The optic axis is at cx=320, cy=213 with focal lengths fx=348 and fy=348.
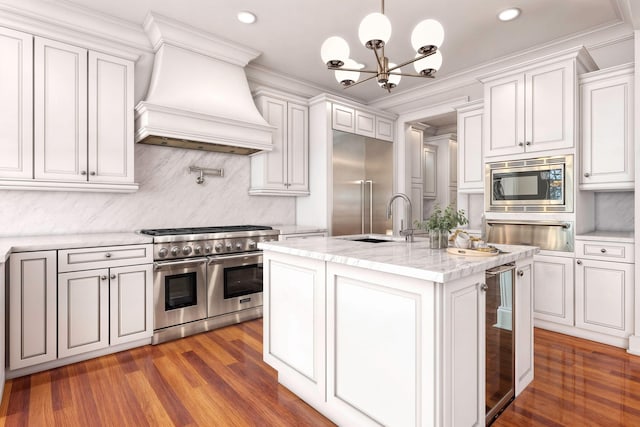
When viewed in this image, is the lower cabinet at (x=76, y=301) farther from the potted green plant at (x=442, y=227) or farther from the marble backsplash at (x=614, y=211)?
the marble backsplash at (x=614, y=211)

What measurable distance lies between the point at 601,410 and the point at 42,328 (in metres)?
3.59

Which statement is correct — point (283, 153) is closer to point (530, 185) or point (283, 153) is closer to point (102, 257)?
point (102, 257)

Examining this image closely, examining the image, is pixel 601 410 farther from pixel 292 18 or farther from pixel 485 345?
pixel 292 18

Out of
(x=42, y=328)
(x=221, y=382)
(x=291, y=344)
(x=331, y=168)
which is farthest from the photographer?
(x=331, y=168)

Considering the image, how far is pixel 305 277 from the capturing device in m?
1.97

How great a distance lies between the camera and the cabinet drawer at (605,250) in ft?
9.23

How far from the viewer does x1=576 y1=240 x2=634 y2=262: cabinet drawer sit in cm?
281

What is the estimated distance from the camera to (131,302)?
9.28ft

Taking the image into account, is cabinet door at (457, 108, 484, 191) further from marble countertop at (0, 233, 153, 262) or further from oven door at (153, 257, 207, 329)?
marble countertop at (0, 233, 153, 262)

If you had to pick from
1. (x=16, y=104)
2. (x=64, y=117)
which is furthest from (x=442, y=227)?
(x=16, y=104)

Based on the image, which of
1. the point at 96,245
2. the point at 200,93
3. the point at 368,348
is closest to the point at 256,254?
the point at 96,245

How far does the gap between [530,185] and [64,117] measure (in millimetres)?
4154

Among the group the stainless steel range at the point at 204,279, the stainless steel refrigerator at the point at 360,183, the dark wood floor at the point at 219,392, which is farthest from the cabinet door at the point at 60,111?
the stainless steel refrigerator at the point at 360,183

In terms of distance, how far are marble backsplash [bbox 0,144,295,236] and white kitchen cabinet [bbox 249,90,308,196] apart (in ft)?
0.86
